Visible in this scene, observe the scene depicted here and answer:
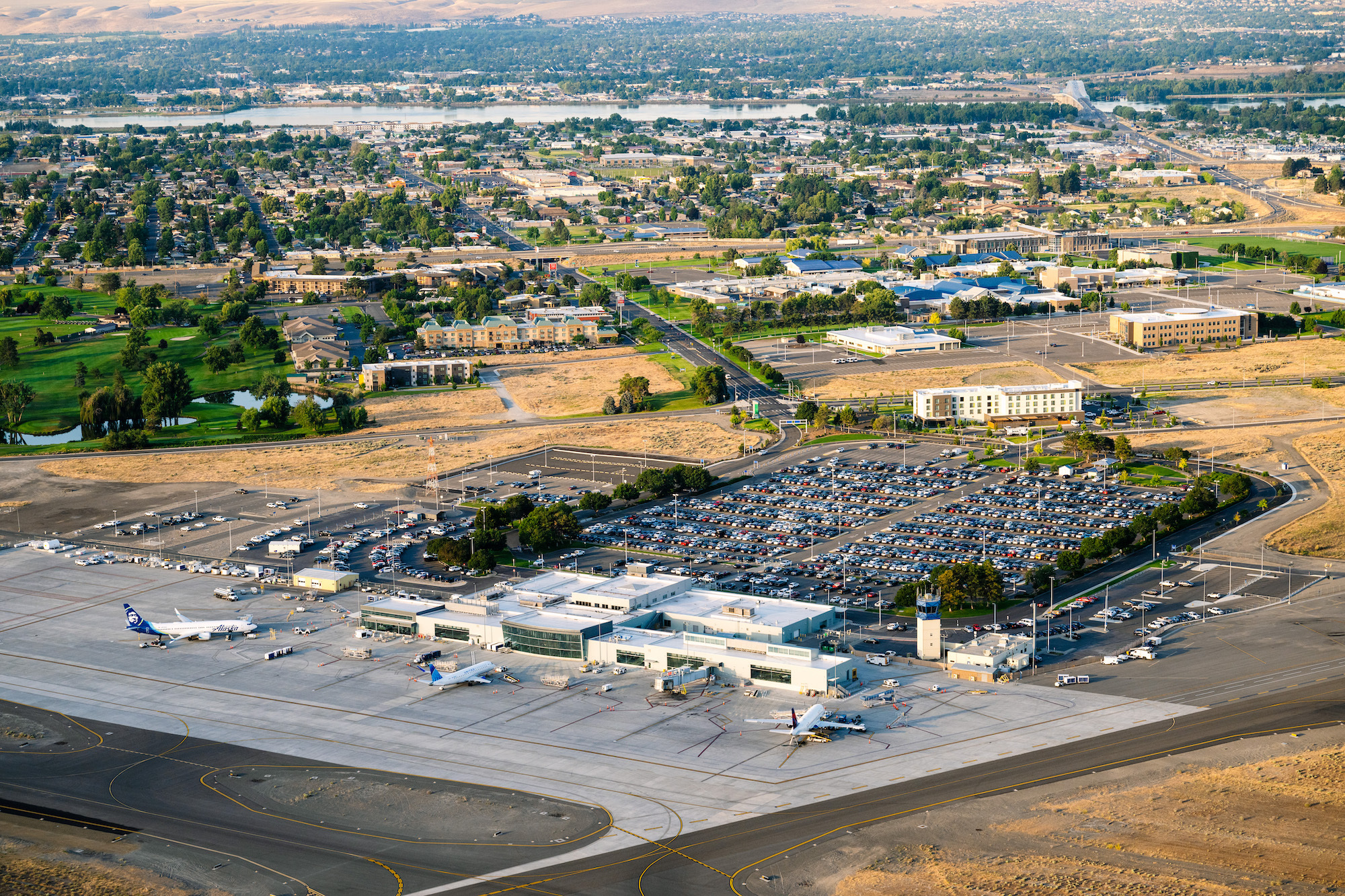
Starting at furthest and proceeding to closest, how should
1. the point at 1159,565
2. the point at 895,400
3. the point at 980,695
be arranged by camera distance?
the point at 895,400 < the point at 1159,565 < the point at 980,695

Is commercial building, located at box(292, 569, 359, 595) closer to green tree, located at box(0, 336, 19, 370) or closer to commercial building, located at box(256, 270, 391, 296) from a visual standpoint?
green tree, located at box(0, 336, 19, 370)

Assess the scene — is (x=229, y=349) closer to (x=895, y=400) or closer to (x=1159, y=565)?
(x=895, y=400)

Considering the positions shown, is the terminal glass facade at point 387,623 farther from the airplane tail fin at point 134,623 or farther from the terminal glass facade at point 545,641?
the airplane tail fin at point 134,623

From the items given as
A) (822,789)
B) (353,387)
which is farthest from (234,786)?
(353,387)

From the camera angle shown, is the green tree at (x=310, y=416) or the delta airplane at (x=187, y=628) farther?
the green tree at (x=310, y=416)

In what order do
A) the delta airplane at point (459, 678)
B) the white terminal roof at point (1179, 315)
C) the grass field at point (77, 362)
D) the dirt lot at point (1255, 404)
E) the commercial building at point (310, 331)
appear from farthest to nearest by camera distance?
the commercial building at point (310, 331) → the white terminal roof at point (1179, 315) → the grass field at point (77, 362) → the dirt lot at point (1255, 404) → the delta airplane at point (459, 678)

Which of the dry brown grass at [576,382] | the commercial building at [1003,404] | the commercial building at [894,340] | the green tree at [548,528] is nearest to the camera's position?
the green tree at [548,528]

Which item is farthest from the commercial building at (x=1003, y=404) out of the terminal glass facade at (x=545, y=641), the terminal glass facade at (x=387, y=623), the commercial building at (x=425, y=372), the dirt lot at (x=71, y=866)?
the dirt lot at (x=71, y=866)
